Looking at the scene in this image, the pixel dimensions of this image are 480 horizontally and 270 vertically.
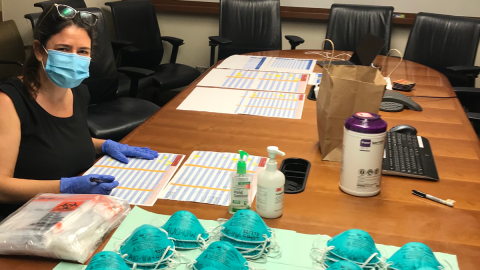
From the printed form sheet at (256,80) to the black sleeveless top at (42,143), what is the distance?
830mm

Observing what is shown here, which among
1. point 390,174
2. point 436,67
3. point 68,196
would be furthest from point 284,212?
point 436,67

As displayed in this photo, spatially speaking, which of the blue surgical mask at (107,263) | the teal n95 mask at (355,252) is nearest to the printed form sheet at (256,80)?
the teal n95 mask at (355,252)

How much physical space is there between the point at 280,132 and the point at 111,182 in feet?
2.14

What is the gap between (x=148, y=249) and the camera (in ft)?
2.51

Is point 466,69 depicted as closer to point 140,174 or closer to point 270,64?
point 270,64

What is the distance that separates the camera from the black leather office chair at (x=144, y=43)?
315 cm

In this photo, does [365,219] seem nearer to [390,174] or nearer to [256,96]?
[390,174]

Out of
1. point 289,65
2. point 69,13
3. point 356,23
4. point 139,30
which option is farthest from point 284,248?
point 139,30

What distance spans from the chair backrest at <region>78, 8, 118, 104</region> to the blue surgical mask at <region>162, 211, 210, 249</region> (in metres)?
1.89

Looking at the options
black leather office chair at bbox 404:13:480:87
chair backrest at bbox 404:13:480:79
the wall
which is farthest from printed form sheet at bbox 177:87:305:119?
the wall

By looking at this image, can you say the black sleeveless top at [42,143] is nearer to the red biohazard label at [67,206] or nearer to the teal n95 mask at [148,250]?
Answer: the red biohazard label at [67,206]

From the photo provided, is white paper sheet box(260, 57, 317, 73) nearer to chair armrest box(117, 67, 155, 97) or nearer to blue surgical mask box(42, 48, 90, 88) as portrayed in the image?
chair armrest box(117, 67, 155, 97)

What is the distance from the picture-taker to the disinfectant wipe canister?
3.23 ft

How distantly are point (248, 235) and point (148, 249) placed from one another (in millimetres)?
186
